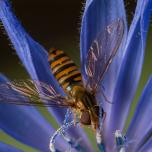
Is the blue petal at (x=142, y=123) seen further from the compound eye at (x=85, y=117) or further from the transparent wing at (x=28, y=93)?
the transparent wing at (x=28, y=93)

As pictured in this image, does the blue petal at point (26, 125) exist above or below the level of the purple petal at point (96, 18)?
below

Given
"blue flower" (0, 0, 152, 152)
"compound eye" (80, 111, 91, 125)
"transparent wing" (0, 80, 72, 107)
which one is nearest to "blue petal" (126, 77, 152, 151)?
"blue flower" (0, 0, 152, 152)

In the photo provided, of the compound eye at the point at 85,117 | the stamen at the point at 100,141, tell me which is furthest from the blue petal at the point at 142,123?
the compound eye at the point at 85,117

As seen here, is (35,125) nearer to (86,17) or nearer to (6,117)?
(6,117)

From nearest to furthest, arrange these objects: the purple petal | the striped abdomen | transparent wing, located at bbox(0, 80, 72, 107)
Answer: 1. transparent wing, located at bbox(0, 80, 72, 107)
2. the striped abdomen
3. the purple petal

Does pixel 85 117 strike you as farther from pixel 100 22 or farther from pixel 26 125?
pixel 100 22

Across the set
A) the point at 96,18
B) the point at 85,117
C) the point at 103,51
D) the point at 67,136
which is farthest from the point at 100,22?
A: the point at 67,136

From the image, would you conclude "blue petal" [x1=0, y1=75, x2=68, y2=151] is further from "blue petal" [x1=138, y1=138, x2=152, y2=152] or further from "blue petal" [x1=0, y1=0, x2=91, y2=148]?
"blue petal" [x1=138, y1=138, x2=152, y2=152]
